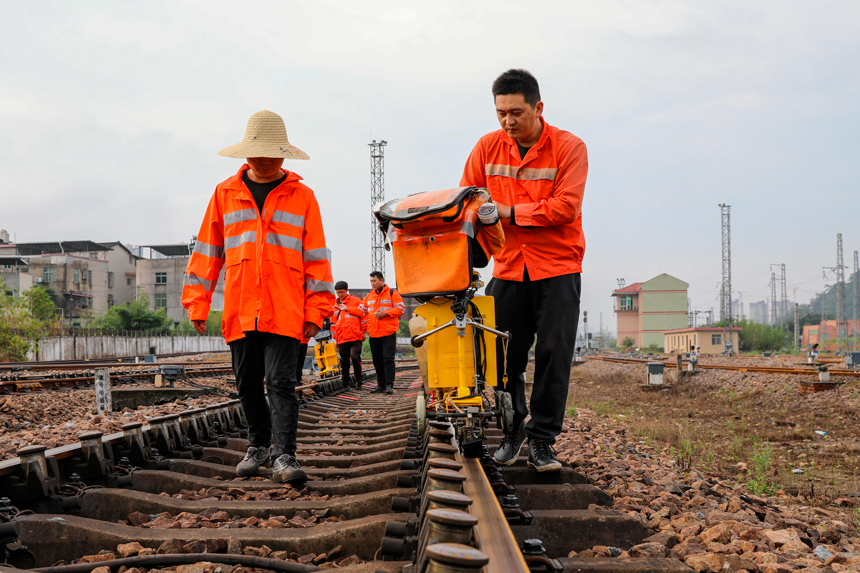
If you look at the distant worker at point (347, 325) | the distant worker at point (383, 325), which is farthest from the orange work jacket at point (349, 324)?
the distant worker at point (383, 325)

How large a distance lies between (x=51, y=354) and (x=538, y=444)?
34.4 meters

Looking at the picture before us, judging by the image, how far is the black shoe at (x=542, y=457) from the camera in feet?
10.3

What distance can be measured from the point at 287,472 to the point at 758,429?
7142mm

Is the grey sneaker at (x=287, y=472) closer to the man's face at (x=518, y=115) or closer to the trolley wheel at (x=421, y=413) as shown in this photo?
the trolley wheel at (x=421, y=413)

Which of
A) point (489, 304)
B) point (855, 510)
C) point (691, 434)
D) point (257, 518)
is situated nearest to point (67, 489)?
point (257, 518)

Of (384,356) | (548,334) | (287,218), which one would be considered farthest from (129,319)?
(548,334)

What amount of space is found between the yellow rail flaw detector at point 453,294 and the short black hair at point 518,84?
534 millimetres

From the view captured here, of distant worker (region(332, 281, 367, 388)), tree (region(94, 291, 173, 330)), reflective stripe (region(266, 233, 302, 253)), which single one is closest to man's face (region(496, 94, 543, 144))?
reflective stripe (region(266, 233, 302, 253))

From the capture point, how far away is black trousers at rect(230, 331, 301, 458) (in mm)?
3574

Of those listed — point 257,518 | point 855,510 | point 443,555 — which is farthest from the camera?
point 855,510

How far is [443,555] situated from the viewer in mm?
1207

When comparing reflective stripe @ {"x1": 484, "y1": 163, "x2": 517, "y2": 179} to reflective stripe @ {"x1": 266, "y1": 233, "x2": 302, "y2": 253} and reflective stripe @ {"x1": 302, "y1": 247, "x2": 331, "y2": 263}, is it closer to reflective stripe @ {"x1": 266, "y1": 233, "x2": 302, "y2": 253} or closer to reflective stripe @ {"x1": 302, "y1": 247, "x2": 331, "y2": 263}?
reflective stripe @ {"x1": 302, "y1": 247, "x2": 331, "y2": 263}

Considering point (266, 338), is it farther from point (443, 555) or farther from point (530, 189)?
point (443, 555)

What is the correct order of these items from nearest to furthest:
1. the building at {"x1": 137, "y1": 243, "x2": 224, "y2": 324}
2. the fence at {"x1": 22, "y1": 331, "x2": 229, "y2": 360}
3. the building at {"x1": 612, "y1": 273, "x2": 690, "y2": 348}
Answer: the fence at {"x1": 22, "y1": 331, "x2": 229, "y2": 360}
the building at {"x1": 137, "y1": 243, "x2": 224, "y2": 324}
the building at {"x1": 612, "y1": 273, "x2": 690, "y2": 348}
